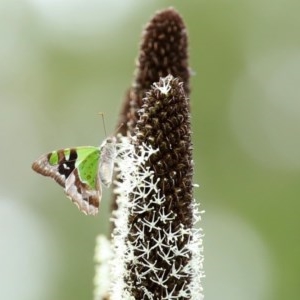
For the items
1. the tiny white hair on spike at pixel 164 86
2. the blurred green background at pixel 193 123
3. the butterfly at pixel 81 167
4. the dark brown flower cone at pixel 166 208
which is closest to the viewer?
the dark brown flower cone at pixel 166 208

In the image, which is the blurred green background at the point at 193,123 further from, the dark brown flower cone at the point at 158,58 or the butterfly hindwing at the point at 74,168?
the butterfly hindwing at the point at 74,168

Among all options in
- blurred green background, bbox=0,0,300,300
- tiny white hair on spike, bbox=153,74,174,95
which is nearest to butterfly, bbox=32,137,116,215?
tiny white hair on spike, bbox=153,74,174,95

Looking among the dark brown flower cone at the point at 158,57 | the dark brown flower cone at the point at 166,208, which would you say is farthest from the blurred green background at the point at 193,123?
the dark brown flower cone at the point at 166,208

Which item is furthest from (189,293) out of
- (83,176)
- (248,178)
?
(248,178)

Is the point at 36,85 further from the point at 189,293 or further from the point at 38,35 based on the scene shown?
the point at 189,293

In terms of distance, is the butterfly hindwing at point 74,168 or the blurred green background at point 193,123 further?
the blurred green background at point 193,123

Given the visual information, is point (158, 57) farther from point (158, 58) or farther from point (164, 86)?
point (164, 86)

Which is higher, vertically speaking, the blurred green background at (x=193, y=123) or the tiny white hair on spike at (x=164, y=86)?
the blurred green background at (x=193, y=123)
